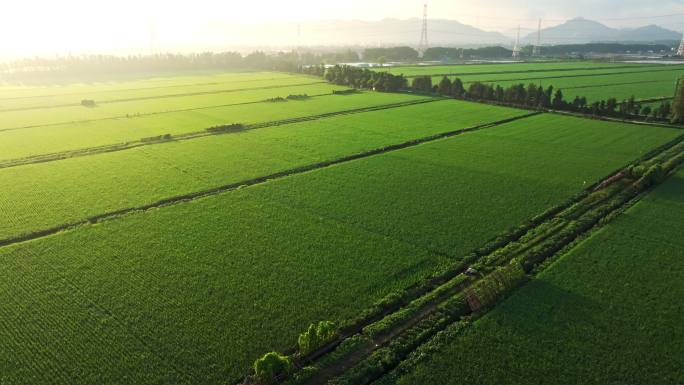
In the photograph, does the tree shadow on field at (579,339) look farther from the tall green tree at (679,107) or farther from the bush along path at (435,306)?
the tall green tree at (679,107)

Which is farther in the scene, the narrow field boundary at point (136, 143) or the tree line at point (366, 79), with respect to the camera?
the tree line at point (366, 79)

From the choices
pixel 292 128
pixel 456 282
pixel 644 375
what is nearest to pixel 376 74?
pixel 292 128

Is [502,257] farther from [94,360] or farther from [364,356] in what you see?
[94,360]

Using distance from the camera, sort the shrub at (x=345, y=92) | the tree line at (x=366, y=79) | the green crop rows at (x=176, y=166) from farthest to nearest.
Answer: the tree line at (x=366, y=79), the shrub at (x=345, y=92), the green crop rows at (x=176, y=166)

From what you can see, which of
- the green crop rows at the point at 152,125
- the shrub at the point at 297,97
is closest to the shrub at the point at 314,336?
the green crop rows at the point at 152,125

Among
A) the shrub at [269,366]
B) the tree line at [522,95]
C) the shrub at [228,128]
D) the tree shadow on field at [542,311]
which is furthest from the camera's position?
the tree line at [522,95]

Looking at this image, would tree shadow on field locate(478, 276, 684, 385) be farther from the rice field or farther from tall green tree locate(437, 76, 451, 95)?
tall green tree locate(437, 76, 451, 95)

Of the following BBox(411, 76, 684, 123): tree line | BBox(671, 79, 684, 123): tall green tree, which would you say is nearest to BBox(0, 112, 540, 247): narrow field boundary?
BBox(411, 76, 684, 123): tree line
